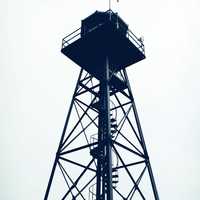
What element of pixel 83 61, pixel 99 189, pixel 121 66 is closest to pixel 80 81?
pixel 83 61

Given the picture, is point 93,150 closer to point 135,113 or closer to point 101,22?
point 135,113

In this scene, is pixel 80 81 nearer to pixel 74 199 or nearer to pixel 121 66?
pixel 121 66

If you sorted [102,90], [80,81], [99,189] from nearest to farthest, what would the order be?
[99,189], [102,90], [80,81]

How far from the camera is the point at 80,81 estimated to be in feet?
61.4

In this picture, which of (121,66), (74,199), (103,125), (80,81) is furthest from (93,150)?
(121,66)

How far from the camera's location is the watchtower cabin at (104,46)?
1775 cm

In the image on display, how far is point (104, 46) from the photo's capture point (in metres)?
18.1

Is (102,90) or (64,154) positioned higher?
(102,90)

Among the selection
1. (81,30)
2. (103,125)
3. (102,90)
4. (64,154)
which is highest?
(81,30)

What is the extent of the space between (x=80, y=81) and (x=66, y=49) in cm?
184

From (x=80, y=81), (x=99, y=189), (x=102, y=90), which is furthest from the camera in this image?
(x=80, y=81)

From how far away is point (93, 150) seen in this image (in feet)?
53.5

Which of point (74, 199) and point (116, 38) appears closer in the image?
point (74, 199)

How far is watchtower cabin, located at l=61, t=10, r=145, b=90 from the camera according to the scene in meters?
17.8
